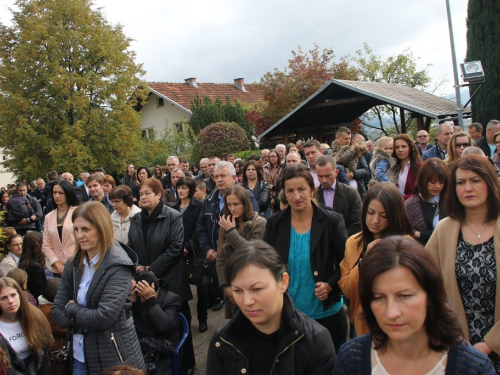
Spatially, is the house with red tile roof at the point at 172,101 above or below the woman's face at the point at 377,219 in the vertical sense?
above

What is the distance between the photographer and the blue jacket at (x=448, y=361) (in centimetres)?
162

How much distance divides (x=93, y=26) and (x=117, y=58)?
1.95 metres

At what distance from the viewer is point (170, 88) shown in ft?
118

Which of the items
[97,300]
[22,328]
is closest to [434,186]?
[97,300]

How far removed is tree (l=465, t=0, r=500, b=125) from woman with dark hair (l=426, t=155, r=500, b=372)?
16.2 m

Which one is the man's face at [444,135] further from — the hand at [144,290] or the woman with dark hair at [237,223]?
the hand at [144,290]

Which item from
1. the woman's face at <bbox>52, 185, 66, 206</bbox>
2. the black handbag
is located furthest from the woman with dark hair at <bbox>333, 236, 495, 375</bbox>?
the woman's face at <bbox>52, 185, 66, 206</bbox>

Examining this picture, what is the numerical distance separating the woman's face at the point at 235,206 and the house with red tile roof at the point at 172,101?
2838 cm

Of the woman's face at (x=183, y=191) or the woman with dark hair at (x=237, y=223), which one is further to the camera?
the woman's face at (x=183, y=191)

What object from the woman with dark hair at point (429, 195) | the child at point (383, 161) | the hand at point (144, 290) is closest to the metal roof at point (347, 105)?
the child at point (383, 161)

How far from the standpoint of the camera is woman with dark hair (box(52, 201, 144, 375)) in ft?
10.1

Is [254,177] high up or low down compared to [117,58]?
down

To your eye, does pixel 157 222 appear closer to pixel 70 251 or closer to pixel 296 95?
pixel 70 251

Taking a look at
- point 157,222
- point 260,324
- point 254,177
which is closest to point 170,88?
point 254,177
